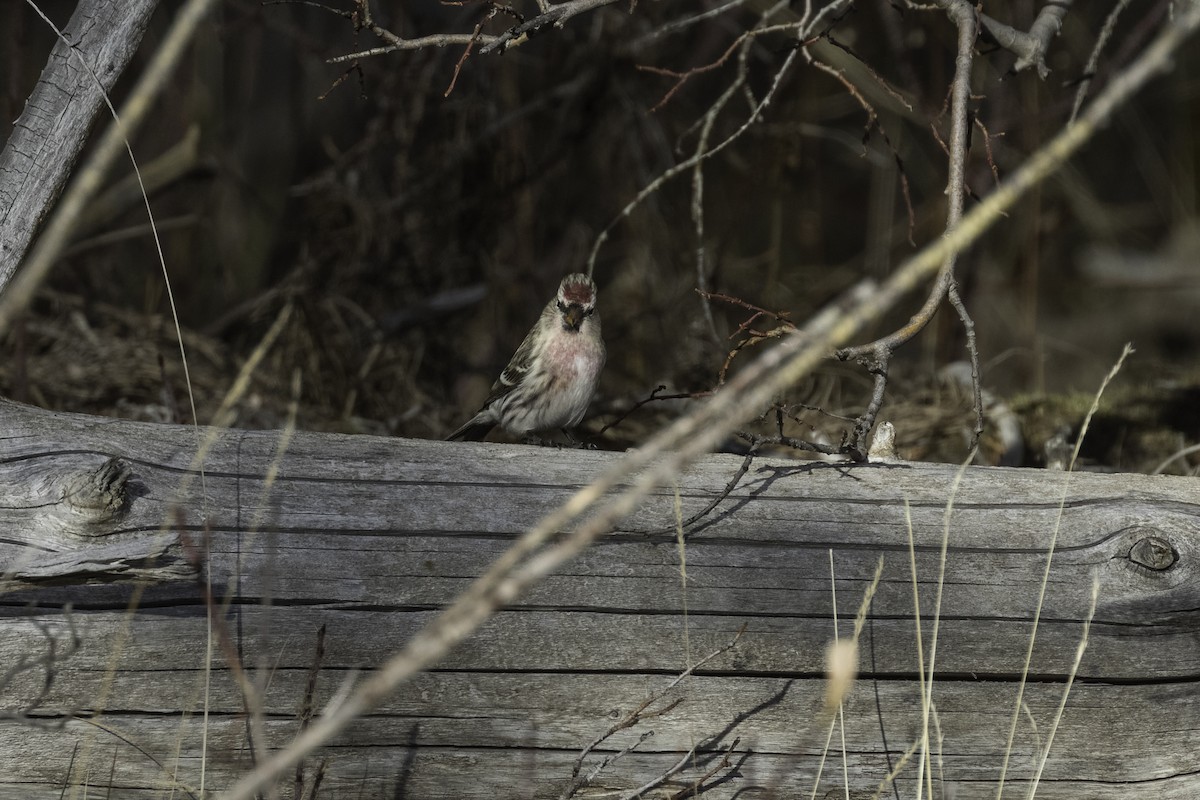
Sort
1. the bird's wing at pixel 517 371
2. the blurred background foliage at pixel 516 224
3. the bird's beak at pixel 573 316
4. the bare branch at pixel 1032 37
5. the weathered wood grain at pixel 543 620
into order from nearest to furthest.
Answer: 1. the weathered wood grain at pixel 543 620
2. the bare branch at pixel 1032 37
3. the bird's beak at pixel 573 316
4. the bird's wing at pixel 517 371
5. the blurred background foliage at pixel 516 224

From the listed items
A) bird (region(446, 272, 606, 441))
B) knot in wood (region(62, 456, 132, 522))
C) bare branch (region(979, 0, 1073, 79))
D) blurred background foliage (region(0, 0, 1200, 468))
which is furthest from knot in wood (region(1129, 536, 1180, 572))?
knot in wood (region(62, 456, 132, 522))

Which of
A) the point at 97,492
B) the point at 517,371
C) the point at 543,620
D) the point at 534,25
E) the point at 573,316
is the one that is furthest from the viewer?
the point at 517,371

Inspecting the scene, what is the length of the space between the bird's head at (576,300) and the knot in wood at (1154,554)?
7.44 feet

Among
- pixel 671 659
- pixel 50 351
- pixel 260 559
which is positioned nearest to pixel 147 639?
pixel 260 559

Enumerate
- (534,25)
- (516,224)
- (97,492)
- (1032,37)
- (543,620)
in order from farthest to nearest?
1. (516,224)
2. (1032,37)
3. (534,25)
4. (543,620)
5. (97,492)

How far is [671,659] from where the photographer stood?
8.54ft

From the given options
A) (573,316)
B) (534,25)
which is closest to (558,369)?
(573,316)

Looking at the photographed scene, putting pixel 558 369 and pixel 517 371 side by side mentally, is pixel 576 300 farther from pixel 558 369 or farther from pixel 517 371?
pixel 517 371

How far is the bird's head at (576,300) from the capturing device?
4.45 m

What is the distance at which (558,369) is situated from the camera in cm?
450

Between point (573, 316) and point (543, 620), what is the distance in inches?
79.8

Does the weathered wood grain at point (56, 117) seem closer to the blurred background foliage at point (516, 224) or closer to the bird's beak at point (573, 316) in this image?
the blurred background foliage at point (516, 224)

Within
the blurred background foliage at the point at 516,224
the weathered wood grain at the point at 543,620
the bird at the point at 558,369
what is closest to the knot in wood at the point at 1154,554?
the weathered wood grain at the point at 543,620

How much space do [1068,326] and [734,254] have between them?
333cm
